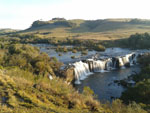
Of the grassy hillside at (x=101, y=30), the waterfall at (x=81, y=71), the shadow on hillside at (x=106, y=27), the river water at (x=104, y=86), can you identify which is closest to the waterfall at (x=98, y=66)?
the waterfall at (x=81, y=71)

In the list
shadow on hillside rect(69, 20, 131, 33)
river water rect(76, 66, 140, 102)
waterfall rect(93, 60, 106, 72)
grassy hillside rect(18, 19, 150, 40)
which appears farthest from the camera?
shadow on hillside rect(69, 20, 131, 33)

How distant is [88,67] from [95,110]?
23.3 metres

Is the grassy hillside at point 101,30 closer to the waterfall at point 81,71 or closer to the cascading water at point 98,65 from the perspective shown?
the cascading water at point 98,65

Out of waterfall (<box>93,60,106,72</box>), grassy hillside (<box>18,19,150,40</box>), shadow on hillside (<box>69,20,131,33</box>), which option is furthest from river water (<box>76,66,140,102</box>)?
shadow on hillside (<box>69,20,131,33</box>)

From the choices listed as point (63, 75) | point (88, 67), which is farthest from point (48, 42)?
point (63, 75)

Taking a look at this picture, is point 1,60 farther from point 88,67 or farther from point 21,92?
point 88,67

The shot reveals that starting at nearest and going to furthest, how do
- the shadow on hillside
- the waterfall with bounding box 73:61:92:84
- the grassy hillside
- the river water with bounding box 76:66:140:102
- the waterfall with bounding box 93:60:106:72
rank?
the river water with bounding box 76:66:140:102 < the waterfall with bounding box 73:61:92:84 < the waterfall with bounding box 93:60:106:72 < the grassy hillside < the shadow on hillside

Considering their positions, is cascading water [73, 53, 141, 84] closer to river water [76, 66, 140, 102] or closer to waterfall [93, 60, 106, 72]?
waterfall [93, 60, 106, 72]

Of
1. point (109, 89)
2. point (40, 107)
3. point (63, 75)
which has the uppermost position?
point (40, 107)

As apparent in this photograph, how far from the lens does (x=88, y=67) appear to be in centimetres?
3278

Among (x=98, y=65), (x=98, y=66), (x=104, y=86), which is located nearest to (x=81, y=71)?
(x=98, y=66)

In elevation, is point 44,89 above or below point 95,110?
above

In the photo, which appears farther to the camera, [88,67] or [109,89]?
[88,67]

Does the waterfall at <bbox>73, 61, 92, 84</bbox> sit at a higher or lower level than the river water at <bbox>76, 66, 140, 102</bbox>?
higher
